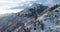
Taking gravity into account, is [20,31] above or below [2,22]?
below

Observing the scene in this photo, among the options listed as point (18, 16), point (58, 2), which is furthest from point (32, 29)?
point (58, 2)

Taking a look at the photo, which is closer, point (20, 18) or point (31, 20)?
point (31, 20)

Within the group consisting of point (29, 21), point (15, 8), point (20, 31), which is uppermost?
point (15, 8)

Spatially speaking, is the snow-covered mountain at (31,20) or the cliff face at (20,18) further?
the cliff face at (20,18)

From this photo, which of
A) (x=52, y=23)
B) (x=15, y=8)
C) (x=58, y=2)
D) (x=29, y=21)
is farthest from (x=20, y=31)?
(x=58, y=2)

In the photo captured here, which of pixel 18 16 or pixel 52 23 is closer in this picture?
pixel 52 23

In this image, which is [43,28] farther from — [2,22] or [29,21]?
[2,22]

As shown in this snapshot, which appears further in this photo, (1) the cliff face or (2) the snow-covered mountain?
(1) the cliff face
